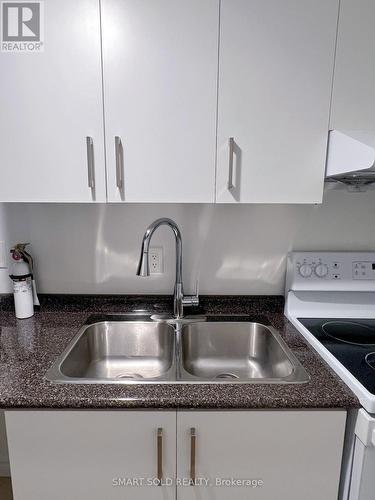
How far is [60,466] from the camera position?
860 mm

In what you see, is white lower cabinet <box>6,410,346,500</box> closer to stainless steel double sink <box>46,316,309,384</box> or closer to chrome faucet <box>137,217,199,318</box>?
stainless steel double sink <box>46,316,309,384</box>

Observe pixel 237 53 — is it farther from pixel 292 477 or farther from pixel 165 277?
pixel 292 477

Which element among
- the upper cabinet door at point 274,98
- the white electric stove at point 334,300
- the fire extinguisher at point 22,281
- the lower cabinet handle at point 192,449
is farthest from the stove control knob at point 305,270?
the fire extinguisher at point 22,281

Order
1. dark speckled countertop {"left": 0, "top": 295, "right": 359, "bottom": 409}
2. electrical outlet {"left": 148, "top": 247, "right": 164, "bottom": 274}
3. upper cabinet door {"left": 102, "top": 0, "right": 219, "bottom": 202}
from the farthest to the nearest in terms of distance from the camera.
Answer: electrical outlet {"left": 148, "top": 247, "right": 164, "bottom": 274} → upper cabinet door {"left": 102, "top": 0, "right": 219, "bottom": 202} → dark speckled countertop {"left": 0, "top": 295, "right": 359, "bottom": 409}

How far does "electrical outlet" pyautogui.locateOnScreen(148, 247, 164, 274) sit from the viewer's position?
4.48 feet

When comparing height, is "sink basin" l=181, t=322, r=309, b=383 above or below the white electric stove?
below

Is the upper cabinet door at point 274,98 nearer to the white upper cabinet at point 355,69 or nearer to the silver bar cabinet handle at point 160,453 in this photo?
the white upper cabinet at point 355,69

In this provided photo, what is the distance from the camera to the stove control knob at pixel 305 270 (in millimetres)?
1299

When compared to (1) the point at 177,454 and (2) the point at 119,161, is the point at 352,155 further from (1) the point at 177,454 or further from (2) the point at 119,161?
(1) the point at 177,454

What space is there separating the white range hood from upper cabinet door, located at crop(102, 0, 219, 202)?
1.21 feet

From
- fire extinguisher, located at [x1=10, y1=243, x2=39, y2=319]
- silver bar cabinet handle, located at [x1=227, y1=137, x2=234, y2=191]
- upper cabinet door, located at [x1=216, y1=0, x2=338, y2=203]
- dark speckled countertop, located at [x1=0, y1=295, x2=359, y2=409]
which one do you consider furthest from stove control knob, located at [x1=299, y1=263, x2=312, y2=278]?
fire extinguisher, located at [x1=10, y1=243, x2=39, y2=319]

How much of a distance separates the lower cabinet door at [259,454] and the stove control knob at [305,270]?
→ 0.58 meters

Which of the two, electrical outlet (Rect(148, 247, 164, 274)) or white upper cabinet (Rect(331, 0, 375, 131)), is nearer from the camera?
white upper cabinet (Rect(331, 0, 375, 131))

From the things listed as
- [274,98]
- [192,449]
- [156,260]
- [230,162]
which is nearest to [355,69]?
[274,98]
